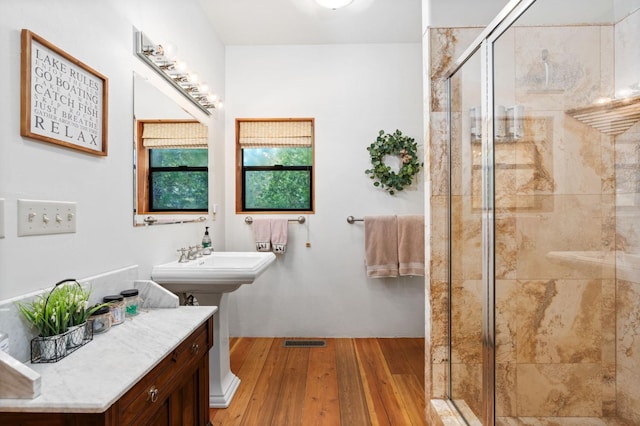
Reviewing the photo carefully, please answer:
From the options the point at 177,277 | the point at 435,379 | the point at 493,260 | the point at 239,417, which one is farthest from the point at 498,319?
the point at 177,277

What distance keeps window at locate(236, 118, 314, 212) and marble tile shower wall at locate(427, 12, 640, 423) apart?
1837 millimetres

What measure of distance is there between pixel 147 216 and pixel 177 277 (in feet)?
1.14

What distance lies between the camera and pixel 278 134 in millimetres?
3055

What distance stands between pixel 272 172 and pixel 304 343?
1.48 metres

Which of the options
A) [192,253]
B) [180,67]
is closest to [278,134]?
[180,67]

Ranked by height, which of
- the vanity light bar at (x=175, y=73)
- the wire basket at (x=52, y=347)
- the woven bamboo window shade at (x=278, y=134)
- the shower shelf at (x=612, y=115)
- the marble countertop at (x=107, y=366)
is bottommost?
the marble countertop at (x=107, y=366)

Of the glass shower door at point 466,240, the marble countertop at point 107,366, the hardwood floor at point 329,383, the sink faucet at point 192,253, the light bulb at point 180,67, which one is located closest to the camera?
the marble countertop at point 107,366

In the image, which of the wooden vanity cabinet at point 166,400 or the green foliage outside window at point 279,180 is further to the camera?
the green foliage outside window at point 279,180

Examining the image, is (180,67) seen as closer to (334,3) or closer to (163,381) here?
(334,3)

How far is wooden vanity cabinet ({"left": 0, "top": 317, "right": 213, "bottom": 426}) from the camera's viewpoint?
0.78 metres

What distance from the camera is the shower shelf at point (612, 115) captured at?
1363mm

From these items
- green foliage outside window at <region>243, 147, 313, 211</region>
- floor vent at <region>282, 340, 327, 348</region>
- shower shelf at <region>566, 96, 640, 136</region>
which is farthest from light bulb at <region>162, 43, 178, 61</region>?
floor vent at <region>282, 340, 327, 348</region>

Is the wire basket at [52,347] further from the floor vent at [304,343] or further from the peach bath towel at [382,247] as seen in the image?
the peach bath towel at [382,247]

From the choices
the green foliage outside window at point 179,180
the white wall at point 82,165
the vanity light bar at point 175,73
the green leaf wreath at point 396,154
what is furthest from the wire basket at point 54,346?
the green leaf wreath at point 396,154
